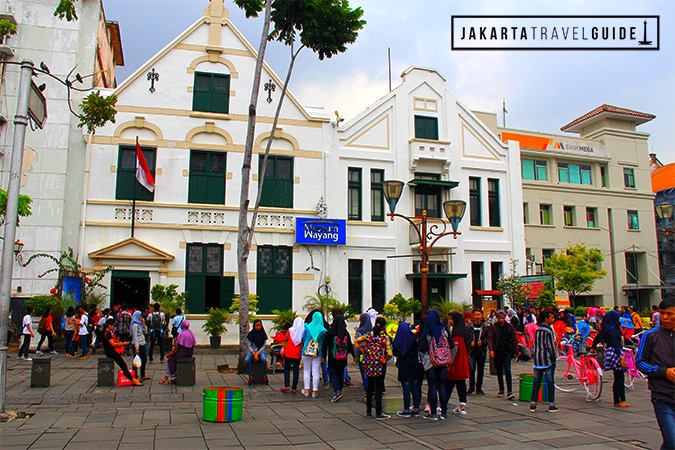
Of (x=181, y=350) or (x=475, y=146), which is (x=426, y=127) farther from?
(x=181, y=350)

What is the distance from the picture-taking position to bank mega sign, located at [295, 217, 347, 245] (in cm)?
2339

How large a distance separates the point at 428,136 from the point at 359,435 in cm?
1988

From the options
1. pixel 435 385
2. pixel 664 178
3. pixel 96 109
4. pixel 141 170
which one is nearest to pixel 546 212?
pixel 664 178

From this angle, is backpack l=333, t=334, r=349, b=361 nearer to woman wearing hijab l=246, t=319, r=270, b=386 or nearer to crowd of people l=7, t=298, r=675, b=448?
crowd of people l=7, t=298, r=675, b=448

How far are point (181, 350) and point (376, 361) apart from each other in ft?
18.2

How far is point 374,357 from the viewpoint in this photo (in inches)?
398

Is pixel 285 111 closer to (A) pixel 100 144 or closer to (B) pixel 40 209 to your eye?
(A) pixel 100 144

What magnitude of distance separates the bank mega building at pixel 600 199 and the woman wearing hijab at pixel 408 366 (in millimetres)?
26347

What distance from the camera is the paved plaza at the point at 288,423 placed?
812cm

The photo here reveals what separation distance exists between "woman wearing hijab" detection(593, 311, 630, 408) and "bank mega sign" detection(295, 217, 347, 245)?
540 inches

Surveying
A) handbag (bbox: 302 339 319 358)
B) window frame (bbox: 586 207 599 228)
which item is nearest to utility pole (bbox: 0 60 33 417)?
handbag (bbox: 302 339 319 358)

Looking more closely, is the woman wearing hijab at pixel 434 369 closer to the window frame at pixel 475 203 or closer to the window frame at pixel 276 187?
the window frame at pixel 276 187

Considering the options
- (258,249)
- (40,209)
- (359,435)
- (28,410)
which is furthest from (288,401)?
(40,209)

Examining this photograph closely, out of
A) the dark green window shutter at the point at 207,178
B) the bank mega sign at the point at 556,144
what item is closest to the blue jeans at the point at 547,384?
the dark green window shutter at the point at 207,178
